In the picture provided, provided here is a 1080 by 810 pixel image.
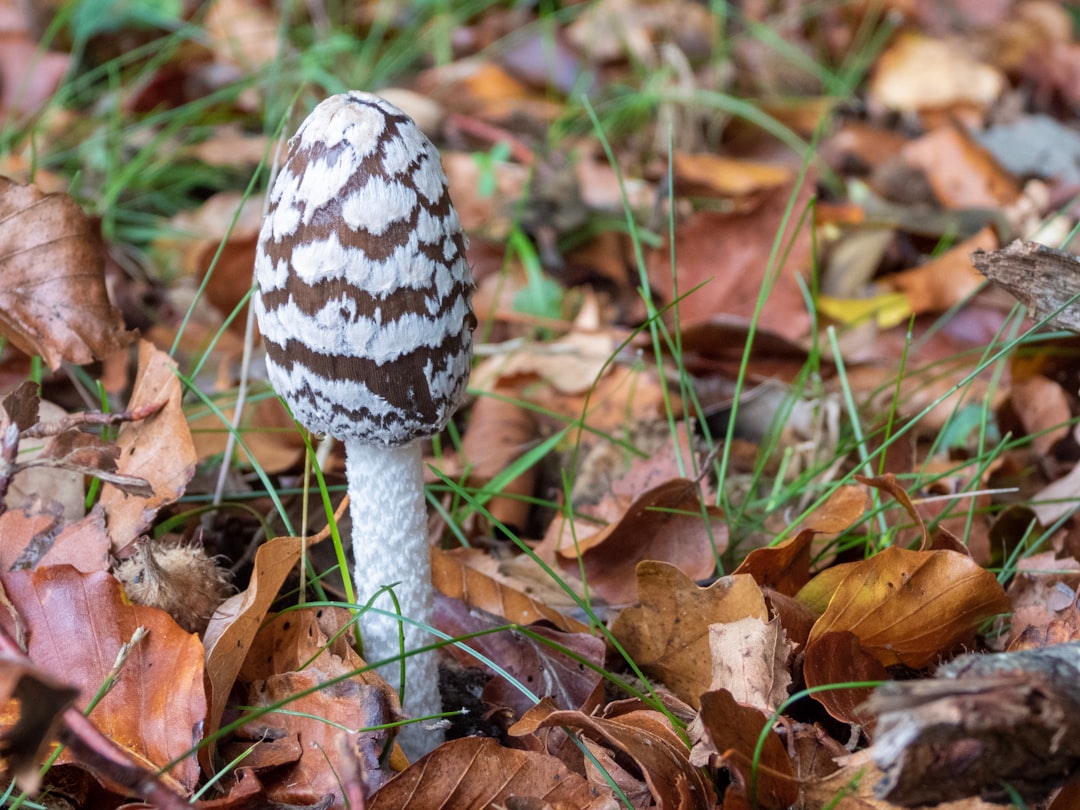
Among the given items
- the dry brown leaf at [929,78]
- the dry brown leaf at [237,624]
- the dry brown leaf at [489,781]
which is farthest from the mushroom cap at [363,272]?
the dry brown leaf at [929,78]

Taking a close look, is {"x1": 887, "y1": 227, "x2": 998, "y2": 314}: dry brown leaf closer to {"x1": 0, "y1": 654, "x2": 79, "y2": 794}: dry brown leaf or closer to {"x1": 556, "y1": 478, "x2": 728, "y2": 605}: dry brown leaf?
{"x1": 556, "y1": 478, "x2": 728, "y2": 605}: dry brown leaf

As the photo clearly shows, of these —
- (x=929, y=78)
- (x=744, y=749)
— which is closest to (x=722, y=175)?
(x=929, y=78)

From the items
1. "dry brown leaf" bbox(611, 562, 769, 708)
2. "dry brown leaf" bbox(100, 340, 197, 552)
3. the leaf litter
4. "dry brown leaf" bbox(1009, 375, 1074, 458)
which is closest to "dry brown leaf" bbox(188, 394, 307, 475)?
the leaf litter

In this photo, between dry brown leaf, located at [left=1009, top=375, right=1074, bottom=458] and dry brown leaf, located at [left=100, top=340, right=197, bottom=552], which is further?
dry brown leaf, located at [left=1009, top=375, right=1074, bottom=458]

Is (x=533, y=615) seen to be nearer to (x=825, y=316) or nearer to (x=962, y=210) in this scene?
(x=825, y=316)

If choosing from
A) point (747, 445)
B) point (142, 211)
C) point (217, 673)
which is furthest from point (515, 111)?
point (217, 673)

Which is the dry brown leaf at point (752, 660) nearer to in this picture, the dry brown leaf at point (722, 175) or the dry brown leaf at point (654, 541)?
the dry brown leaf at point (654, 541)
